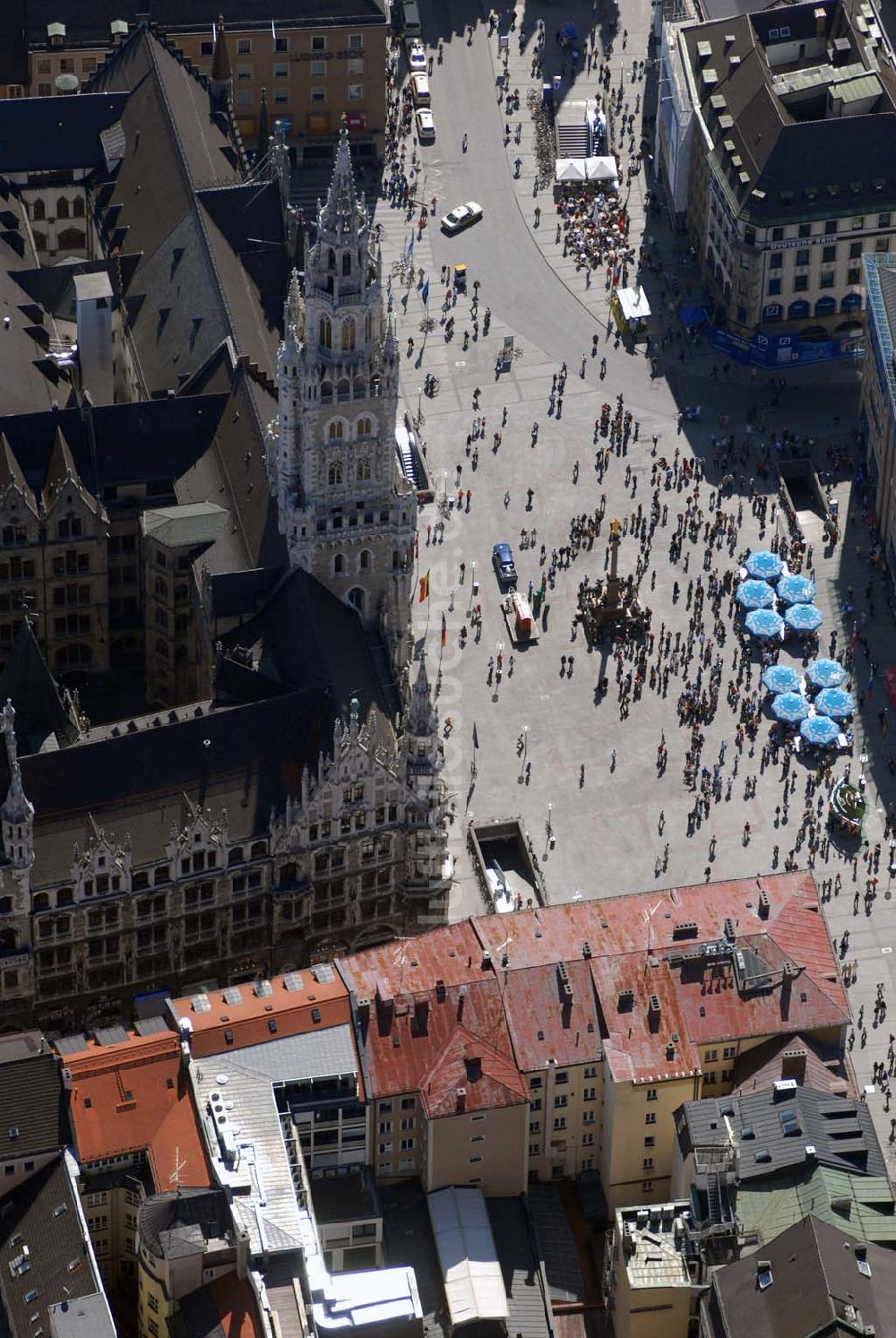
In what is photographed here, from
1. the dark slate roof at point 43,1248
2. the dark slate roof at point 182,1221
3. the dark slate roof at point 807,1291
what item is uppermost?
the dark slate roof at point 182,1221

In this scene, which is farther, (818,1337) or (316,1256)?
(316,1256)

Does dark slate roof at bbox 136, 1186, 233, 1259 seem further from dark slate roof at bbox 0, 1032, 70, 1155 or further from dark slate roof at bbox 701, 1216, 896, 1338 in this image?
dark slate roof at bbox 701, 1216, 896, 1338

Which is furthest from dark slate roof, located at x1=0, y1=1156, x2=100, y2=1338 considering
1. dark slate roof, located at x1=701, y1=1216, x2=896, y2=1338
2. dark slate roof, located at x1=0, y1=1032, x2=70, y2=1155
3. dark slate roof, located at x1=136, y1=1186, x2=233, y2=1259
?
dark slate roof, located at x1=701, y1=1216, x2=896, y2=1338

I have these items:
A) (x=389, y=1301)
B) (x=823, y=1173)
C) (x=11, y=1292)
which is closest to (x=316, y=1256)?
(x=389, y=1301)

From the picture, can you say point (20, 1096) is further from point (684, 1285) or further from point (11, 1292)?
point (684, 1285)

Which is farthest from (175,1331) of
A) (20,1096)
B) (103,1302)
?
(20,1096)

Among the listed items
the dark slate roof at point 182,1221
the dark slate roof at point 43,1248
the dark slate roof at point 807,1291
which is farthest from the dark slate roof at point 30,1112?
the dark slate roof at point 807,1291

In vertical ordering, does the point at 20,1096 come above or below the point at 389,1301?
above

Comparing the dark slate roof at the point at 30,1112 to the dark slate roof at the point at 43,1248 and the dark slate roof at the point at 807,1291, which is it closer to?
the dark slate roof at the point at 43,1248
